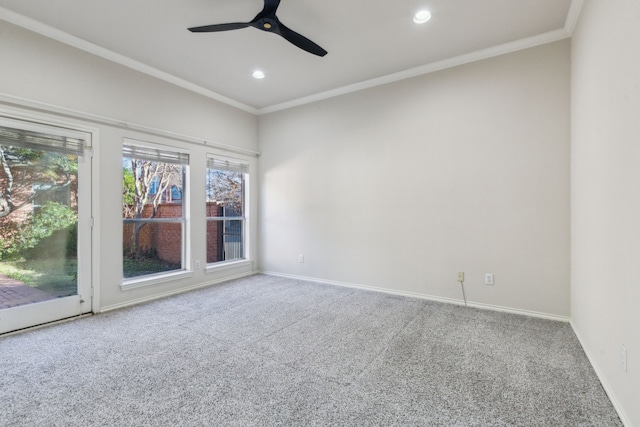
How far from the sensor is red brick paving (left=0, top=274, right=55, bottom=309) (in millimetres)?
2725

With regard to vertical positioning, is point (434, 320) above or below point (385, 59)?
below

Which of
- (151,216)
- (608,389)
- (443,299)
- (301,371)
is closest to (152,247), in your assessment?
(151,216)

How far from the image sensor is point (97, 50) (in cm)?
321

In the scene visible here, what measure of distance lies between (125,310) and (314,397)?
8.69 ft

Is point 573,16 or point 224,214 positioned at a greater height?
point 573,16

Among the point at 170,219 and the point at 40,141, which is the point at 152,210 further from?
the point at 40,141

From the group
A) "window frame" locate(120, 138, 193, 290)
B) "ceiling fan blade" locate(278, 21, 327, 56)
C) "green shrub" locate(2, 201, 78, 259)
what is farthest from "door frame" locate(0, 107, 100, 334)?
"ceiling fan blade" locate(278, 21, 327, 56)

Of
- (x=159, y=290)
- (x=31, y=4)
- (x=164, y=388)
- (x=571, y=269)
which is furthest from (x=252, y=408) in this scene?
(x=31, y=4)

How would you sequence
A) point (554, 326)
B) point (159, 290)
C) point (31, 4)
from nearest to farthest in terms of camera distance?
point (31, 4), point (554, 326), point (159, 290)

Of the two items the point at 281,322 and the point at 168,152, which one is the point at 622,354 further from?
the point at 168,152

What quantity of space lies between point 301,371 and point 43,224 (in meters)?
2.91

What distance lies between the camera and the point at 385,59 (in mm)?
3521

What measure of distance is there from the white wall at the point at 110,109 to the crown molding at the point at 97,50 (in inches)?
1.9

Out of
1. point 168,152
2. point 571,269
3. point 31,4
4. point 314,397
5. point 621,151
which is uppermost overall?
point 31,4
